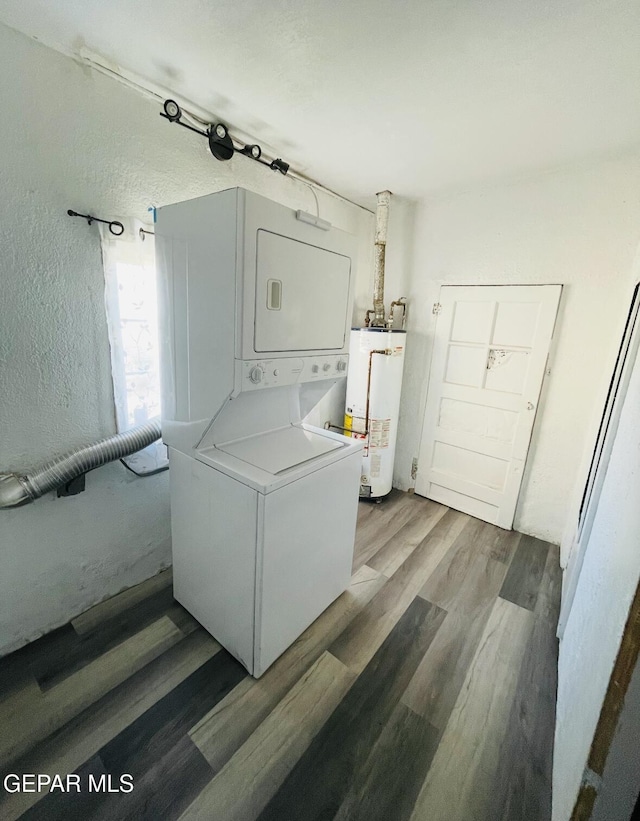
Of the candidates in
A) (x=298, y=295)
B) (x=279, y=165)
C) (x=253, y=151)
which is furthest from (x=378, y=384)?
(x=253, y=151)

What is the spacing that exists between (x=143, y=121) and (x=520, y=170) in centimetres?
212

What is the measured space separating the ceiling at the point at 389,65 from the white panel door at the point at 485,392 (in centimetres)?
86

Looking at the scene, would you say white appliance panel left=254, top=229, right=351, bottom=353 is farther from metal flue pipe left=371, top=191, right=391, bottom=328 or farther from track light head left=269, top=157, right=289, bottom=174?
metal flue pipe left=371, top=191, right=391, bottom=328

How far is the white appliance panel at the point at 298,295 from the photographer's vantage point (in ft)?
3.97

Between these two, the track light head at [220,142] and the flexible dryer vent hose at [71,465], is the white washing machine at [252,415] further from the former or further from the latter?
the track light head at [220,142]

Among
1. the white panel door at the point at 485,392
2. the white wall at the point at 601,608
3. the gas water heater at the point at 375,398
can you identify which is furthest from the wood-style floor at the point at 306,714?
the gas water heater at the point at 375,398

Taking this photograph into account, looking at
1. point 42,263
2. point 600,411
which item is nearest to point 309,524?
point 42,263

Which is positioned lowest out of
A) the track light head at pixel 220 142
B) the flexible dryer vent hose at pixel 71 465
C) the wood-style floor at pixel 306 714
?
the wood-style floor at pixel 306 714

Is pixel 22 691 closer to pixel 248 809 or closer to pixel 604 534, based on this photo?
pixel 248 809

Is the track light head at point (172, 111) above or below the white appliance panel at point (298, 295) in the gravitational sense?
above

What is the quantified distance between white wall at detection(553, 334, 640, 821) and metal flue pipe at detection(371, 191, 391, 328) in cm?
179

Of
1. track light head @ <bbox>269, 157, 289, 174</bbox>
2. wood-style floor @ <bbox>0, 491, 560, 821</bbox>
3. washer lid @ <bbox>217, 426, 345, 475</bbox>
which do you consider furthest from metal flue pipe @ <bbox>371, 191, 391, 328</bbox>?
wood-style floor @ <bbox>0, 491, 560, 821</bbox>

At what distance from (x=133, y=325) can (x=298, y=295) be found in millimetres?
849

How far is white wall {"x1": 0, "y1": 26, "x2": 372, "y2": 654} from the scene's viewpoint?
4.10ft
